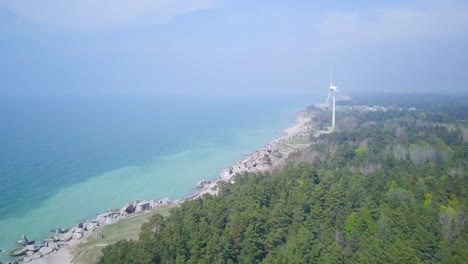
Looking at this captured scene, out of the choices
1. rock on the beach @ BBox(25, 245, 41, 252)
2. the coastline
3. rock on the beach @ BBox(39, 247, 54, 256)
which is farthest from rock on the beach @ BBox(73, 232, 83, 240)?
rock on the beach @ BBox(25, 245, 41, 252)

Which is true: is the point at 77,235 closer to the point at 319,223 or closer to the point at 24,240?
the point at 24,240

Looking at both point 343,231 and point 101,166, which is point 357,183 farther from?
point 101,166

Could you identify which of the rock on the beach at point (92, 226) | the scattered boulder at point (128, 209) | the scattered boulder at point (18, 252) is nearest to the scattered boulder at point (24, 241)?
the scattered boulder at point (18, 252)

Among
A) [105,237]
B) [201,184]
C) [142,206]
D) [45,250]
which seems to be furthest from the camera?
[201,184]

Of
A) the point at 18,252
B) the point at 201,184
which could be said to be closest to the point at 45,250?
the point at 18,252

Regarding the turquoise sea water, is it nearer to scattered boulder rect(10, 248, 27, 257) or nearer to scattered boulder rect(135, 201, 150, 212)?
scattered boulder rect(10, 248, 27, 257)

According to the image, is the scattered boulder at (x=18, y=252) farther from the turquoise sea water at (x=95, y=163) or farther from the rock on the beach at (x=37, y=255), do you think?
the turquoise sea water at (x=95, y=163)
